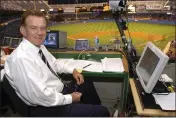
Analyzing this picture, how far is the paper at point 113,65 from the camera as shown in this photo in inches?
62.8

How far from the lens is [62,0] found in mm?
1951

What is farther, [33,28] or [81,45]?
[81,45]

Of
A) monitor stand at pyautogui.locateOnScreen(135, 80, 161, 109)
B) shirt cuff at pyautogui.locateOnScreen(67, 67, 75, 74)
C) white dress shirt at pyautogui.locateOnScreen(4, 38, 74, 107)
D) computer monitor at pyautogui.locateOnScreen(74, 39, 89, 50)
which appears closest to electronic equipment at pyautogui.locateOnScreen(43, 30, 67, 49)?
computer monitor at pyautogui.locateOnScreen(74, 39, 89, 50)

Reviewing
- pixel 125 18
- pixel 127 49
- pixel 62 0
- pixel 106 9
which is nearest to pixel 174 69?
pixel 127 49

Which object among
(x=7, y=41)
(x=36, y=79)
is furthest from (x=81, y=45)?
(x=36, y=79)

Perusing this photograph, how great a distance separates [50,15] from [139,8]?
0.97m

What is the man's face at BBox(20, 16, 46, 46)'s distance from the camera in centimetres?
121

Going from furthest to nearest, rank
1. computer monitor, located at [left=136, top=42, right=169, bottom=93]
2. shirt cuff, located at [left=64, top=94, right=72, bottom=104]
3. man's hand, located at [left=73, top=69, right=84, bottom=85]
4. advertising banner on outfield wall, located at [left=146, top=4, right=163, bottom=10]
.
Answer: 1. advertising banner on outfield wall, located at [left=146, top=4, right=163, bottom=10]
2. man's hand, located at [left=73, top=69, right=84, bottom=85]
3. shirt cuff, located at [left=64, top=94, right=72, bottom=104]
4. computer monitor, located at [left=136, top=42, right=169, bottom=93]

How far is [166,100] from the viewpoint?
1059 millimetres

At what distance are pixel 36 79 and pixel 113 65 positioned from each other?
33.0 inches

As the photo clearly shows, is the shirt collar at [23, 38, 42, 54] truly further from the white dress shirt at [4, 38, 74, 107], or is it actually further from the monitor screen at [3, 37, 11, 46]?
the monitor screen at [3, 37, 11, 46]

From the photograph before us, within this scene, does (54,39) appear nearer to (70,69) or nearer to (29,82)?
(70,69)

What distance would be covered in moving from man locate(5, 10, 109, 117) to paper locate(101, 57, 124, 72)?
0.41 meters

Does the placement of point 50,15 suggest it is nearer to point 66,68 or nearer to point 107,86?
point 66,68
